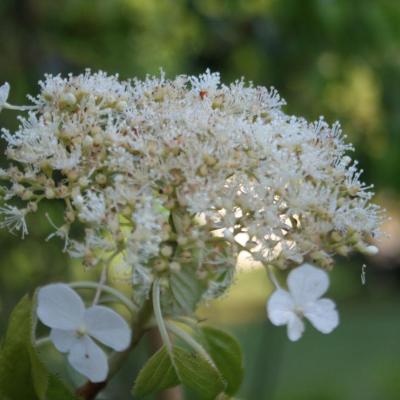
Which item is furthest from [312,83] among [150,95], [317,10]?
[150,95]

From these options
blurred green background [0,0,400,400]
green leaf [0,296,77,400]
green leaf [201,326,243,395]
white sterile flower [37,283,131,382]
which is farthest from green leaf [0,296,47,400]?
blurred green background [0,0,400,400]

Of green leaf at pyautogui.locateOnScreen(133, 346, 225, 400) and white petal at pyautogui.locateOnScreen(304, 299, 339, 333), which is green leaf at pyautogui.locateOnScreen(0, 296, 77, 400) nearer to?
green leaf at pyautogui.locateOnScreen(133, 346, 225, 400)

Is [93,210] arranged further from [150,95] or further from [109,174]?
[150,95]

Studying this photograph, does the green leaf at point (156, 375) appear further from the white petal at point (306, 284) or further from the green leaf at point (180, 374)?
the white petal at point (306, 284)

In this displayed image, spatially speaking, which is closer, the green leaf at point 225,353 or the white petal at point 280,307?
the white petal at point 280,307

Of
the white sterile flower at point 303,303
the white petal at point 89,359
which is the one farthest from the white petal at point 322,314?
the white petal at point 89,359

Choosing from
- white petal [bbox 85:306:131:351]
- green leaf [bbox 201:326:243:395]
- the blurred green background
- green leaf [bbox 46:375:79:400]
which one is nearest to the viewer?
white petal [bbox 85:306:131:351]

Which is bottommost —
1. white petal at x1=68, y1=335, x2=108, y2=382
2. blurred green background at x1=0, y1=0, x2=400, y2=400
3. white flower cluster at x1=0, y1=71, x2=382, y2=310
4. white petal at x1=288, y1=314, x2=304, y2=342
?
white petal at x1=68, y1=335, x2=108, y2=382
